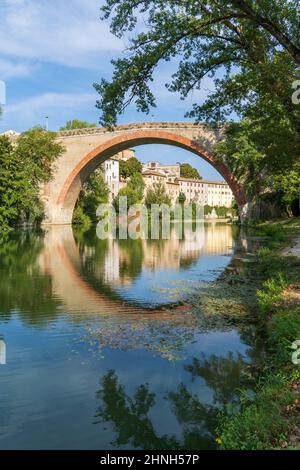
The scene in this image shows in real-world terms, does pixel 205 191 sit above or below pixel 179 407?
above

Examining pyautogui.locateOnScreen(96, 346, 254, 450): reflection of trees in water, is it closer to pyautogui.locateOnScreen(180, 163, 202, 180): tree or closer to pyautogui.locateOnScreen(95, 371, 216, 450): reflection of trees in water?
pyautogui.locateOnScreen(95, 371, 216, 450): reflection of trees in water

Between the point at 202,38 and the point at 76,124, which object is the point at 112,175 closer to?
the point at 76,124

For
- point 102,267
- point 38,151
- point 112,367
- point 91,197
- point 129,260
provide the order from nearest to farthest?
point 112,367, point 102,267, point 129,260, point 38,151, point 91,197

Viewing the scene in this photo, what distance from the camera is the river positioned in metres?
5.24

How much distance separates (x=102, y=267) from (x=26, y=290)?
18.3 ft

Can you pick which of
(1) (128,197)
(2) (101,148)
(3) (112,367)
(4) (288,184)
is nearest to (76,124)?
(1) (128,197)

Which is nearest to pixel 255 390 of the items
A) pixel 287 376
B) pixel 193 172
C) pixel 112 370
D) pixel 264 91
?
pixel 287 376

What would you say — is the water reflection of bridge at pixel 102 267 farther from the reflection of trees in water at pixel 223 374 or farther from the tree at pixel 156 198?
the tree at pixel 156 198

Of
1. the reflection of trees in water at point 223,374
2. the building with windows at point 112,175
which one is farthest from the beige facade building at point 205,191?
the reflection of trees in water at point 223,374

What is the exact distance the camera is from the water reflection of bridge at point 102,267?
11646 mm

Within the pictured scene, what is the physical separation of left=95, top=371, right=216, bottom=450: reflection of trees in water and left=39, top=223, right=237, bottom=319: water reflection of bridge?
4.26 metres

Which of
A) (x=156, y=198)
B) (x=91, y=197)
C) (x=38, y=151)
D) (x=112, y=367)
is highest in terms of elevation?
(x=38, y=151)

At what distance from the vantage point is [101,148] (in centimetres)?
4700

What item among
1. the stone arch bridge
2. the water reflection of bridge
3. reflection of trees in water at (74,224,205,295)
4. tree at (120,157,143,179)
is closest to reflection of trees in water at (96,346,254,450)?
the water reflection of bridge
